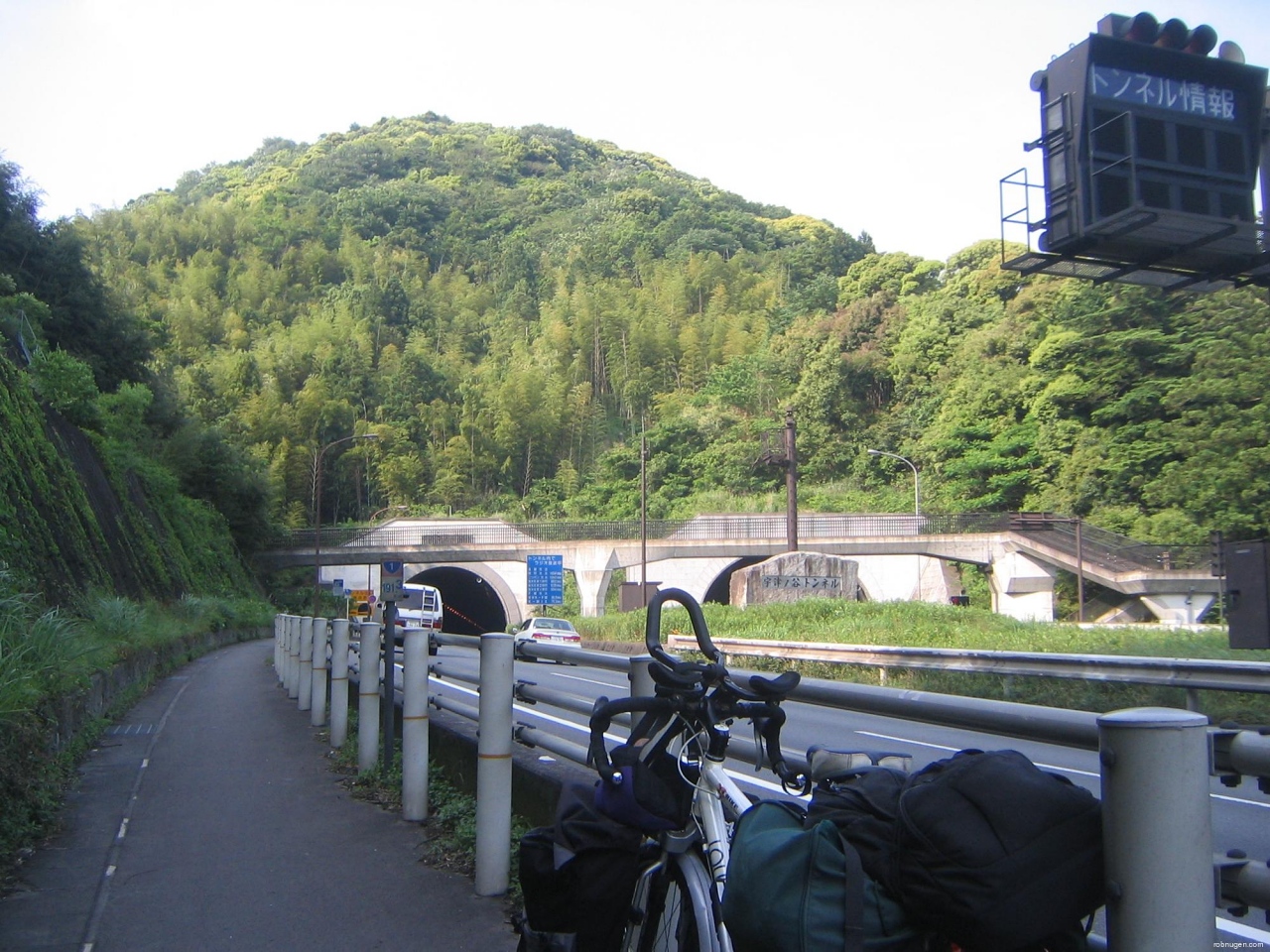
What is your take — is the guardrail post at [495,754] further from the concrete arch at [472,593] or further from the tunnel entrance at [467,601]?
the tunnel entrance at [467,601]

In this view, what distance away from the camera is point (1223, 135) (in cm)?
1177

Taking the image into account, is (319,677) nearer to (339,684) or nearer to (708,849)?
(339,684)

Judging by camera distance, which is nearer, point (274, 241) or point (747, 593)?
point (747, 593)

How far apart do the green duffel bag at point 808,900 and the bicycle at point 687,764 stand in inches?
21.8

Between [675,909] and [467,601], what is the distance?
69948mm

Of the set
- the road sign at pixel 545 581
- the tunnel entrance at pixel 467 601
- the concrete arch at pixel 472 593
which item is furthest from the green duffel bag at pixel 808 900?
the tunnel entrance at pixel 467 601

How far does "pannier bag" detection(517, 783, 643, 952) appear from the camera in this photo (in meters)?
2.90

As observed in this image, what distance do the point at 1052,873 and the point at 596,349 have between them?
113594mm

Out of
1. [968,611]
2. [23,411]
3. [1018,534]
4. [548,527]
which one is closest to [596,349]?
[548,527]

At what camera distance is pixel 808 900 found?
6.46 feet

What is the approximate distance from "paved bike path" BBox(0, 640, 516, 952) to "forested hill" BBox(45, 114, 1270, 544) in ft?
128

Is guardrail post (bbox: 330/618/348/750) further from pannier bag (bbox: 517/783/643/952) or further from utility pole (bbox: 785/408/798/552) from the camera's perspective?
utility pole (bbox: 785/408/798/552)

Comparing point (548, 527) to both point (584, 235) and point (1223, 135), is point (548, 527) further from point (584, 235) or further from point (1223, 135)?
point (584, 235)

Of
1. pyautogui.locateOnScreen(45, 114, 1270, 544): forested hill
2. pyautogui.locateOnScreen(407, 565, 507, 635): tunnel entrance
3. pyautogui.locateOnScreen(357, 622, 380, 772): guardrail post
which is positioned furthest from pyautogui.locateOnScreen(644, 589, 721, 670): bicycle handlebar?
pyautogui.locateOnScreen(407, 565, 507, 635): tunnel entrance
